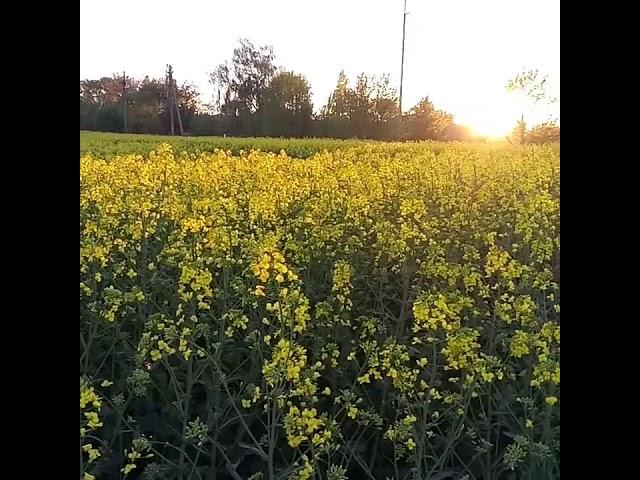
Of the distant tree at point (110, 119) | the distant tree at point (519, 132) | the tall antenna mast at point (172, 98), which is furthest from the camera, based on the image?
the distant tree at point (110, 119)

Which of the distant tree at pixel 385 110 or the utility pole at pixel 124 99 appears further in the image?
the distant tree at pixel 385 110

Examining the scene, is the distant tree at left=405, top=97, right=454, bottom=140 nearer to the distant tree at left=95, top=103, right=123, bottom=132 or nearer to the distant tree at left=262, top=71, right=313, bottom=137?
the distant tree at left=262, top=71, right=313, bottom=137

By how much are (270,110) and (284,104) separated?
59cm

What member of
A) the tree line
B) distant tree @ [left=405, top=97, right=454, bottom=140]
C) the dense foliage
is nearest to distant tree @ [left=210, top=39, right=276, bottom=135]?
the tree line

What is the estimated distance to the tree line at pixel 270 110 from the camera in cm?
2055

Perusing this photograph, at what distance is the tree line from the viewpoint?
2055 cm

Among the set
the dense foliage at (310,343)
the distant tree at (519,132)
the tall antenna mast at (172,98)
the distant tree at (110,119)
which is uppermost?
the tall antenna mast at (172,98)

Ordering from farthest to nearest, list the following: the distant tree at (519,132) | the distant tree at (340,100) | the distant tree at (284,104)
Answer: the distant tree at (340,100)
the distant tree at (284,104)
the distant tree at (519,132)

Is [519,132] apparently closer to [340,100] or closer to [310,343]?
[340,100]

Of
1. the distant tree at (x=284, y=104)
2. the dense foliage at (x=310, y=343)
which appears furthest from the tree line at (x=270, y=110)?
the dense foliage at (x=310, y=343)

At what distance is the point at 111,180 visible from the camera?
14.7ft

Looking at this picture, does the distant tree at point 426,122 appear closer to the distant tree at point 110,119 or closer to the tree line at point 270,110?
the tree line at point 270,110
